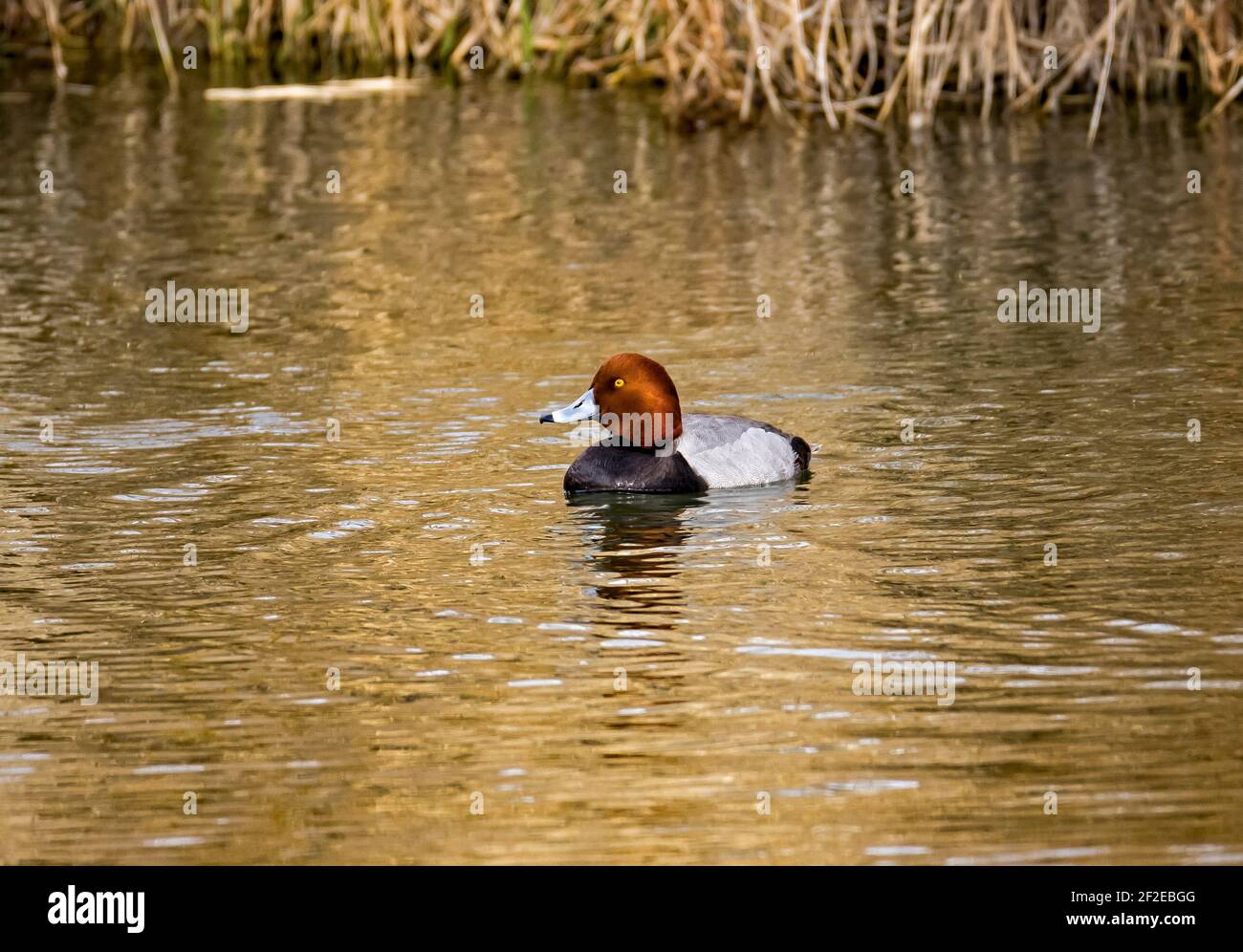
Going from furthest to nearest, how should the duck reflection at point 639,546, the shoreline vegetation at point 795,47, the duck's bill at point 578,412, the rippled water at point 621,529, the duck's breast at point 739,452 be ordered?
the shoreline vegetation at point 795,47, the duck's bill at point 578,412, the duck's breast at point 739,452, the duck reflection at point 639,546, the rippled water at point 621,529

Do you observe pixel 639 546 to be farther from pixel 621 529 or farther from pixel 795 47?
pixel 795 47

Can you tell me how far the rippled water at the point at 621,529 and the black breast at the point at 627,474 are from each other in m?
0.11

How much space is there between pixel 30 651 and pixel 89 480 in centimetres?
253

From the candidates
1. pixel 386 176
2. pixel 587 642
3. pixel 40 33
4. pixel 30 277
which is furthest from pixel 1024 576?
pixel 40 33

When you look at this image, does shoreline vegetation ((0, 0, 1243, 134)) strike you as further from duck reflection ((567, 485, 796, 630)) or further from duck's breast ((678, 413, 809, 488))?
duck reflection ((567, 485, 796, 630))

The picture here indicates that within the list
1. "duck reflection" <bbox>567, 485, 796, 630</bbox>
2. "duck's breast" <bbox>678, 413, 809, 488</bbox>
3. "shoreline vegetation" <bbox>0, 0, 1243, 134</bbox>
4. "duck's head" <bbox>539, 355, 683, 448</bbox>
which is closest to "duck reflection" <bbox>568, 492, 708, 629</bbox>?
"duck reflection" <bbox>567, 485, 796, 630</bbox>

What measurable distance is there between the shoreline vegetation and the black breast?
8.80m

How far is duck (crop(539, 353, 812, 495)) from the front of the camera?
10.2 metres

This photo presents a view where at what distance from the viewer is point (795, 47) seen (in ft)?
62.6

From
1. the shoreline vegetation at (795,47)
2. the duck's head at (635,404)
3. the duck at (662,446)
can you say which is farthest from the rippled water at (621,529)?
the shoreline vegetation at (795,47)

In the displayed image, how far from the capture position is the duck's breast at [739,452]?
1014cm

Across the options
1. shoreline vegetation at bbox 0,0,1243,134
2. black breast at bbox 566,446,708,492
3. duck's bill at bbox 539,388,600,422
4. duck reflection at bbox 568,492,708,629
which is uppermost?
Answer: shoreline vegetation at bbox 0,0,1243,134

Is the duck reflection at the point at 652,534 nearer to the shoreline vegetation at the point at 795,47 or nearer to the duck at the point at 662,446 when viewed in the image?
the duck at the point at 662,446

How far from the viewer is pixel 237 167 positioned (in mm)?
19594
